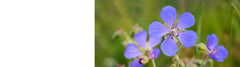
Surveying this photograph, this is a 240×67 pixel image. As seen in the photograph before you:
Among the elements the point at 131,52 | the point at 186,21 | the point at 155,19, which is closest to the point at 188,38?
the point at 186,21

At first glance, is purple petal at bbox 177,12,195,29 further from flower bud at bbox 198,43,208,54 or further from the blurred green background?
the blurred green background

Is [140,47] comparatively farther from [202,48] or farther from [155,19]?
[155,19]

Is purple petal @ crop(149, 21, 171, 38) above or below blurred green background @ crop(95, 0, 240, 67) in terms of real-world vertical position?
above

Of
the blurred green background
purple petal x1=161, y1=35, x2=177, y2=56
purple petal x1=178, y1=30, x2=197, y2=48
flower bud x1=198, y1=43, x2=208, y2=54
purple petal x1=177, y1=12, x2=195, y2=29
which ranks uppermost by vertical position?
purple petal x1=177, y1=12, x2=195, y2=29

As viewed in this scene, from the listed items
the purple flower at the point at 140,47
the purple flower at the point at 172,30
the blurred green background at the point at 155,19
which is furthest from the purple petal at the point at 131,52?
the blurred green background at the point at 155,19

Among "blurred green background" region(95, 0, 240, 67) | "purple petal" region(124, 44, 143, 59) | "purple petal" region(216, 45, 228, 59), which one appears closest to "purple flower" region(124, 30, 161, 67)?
"purple petal" region(124, 44, 143, 59)
